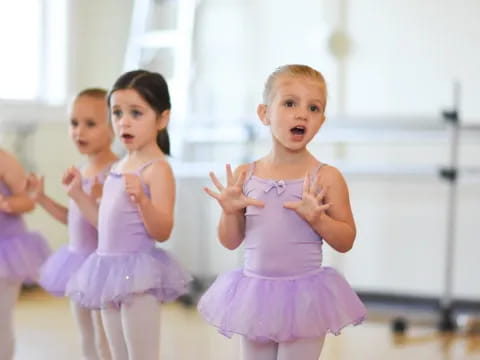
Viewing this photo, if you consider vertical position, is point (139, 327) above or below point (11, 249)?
below

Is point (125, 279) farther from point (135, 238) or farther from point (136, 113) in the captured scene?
point (136, 113)

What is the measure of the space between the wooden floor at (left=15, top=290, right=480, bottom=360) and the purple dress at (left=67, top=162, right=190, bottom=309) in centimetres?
85

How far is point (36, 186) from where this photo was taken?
2.08 m

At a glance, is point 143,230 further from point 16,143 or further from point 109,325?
point 16,143

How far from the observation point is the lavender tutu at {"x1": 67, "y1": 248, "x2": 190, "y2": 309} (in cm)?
176

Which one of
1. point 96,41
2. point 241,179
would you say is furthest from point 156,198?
point 96,41

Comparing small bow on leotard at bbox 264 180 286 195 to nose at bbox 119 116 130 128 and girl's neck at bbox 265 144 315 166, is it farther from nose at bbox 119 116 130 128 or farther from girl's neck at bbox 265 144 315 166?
nose at bbox 119 116 130 128

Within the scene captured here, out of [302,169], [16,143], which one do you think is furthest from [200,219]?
Answer: [302,169]

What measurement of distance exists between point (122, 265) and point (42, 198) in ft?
1.36

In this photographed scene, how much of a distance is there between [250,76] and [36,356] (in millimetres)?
1798

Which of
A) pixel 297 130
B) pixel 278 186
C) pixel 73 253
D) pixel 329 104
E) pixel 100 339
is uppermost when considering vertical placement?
pixel 329 104

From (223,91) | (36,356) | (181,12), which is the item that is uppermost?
(181,12)

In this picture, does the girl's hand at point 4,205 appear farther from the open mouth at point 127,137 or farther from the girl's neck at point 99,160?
the open mouth at point 127,137

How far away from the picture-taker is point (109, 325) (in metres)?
1.84
